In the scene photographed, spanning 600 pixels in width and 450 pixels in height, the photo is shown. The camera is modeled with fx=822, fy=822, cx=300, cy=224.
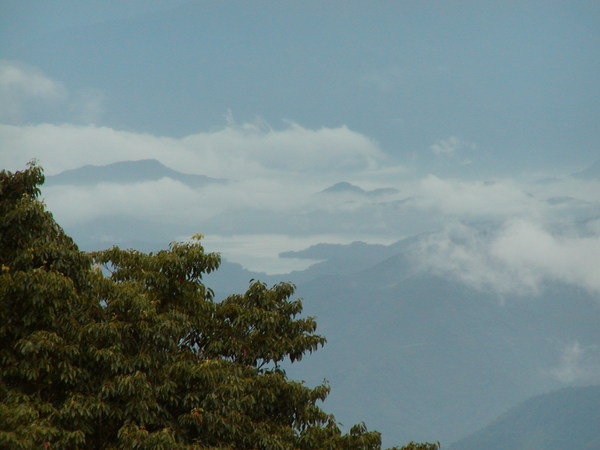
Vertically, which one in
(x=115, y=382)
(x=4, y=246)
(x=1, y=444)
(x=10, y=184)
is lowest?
(x=1, y=444)

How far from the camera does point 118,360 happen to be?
13.8 metres

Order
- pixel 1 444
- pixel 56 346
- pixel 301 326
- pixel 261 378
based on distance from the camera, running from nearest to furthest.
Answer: pixel 1 444, pixel 56 346, pixel 261 378, pixel 301 326

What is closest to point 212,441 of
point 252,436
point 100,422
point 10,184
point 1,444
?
point 252,436

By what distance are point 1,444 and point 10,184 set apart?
4.97m

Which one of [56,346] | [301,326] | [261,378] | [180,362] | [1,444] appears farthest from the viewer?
[301,326]

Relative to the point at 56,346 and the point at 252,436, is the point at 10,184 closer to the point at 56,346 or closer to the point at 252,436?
the point at 56,346

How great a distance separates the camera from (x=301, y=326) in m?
17.8

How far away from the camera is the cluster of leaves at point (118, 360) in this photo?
43.0ft

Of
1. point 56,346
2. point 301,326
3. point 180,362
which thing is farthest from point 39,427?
point 301,326

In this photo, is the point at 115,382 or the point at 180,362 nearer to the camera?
the point at 115,382

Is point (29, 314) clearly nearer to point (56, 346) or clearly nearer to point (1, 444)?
point (56, 346)

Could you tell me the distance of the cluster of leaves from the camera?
516 inches

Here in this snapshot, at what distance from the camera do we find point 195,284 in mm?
16359

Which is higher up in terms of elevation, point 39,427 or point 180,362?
point 180,362
